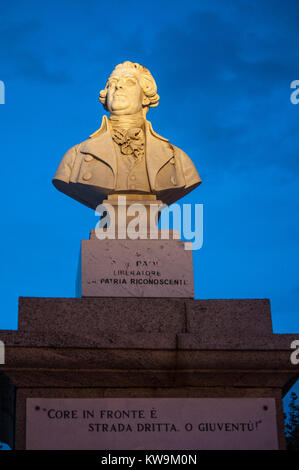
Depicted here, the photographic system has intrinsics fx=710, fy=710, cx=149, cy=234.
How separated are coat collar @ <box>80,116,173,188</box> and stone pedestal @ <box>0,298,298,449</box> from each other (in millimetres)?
2537

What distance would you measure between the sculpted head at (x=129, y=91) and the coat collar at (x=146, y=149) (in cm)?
30

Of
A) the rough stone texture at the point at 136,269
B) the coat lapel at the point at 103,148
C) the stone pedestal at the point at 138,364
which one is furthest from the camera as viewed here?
the coat lapel at the point at 103,148

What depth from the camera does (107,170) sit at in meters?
9.73

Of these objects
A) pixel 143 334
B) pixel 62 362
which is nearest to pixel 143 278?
pixel 143 334

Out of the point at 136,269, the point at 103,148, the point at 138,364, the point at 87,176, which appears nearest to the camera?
the point at 138,364

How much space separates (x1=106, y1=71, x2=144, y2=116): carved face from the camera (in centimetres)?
1012

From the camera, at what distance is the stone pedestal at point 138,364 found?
24.1 ft

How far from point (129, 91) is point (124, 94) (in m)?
0.09

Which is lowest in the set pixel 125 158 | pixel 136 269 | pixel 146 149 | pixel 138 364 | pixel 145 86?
pixel 138 364

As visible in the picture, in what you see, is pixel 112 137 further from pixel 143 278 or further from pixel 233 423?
pixel 233 423

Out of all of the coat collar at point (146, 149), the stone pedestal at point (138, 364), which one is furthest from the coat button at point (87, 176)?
the stone pedestal at point (138, 364)

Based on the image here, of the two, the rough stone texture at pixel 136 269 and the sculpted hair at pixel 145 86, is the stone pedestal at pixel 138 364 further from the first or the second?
the sculpted hair at pixel 145 86

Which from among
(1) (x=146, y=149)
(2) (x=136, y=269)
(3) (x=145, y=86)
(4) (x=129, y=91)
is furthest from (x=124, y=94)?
(2) (x=136, y=269)

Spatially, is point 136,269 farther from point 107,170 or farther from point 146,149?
point 146,149
